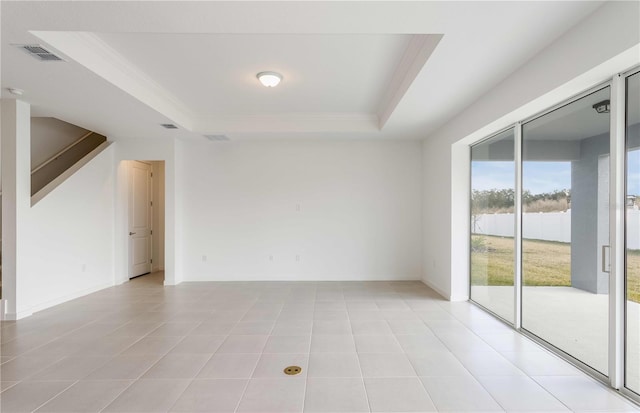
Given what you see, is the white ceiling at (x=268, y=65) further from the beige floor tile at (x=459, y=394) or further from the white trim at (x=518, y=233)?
the beige floor tile at (x=459, y=394)

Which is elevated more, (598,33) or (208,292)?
(598,33)

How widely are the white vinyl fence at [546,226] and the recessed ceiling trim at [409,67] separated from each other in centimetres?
192

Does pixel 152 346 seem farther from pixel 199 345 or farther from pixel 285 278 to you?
pixel 285 278

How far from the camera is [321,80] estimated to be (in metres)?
3.87

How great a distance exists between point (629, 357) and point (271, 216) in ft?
17.0

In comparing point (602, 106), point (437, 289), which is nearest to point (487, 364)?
point (602, 106)

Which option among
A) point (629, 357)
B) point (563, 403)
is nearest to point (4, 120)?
point (563, 403)

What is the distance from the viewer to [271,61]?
11.1 feet

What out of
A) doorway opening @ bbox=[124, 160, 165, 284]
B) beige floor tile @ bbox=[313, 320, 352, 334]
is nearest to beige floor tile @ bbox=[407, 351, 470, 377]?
beige floor tile @ bbox=[313, 320, 352, 334]

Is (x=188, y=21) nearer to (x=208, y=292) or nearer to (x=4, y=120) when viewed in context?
(x=4, y=120)

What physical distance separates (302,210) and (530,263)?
3.90 m

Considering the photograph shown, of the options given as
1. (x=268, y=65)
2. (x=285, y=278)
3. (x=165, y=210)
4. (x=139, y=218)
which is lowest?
(x=285, y=278)

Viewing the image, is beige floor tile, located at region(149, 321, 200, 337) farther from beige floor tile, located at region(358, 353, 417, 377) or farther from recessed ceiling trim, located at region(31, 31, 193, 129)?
recessed ceiling trim, located at region(31, 31, 193, 129)

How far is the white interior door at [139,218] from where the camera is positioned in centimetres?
645
